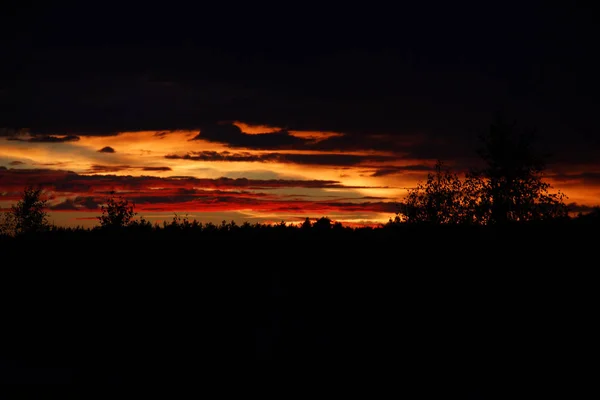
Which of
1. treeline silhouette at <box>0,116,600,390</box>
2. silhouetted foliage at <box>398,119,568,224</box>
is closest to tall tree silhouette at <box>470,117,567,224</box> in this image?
silhouetted foliage at <box>398,119,568,224</box>

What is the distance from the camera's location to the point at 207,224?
1792 centimetres

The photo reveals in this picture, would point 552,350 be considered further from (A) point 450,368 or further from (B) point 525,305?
(A) point 450,368

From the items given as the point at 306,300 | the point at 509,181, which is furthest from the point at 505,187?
the point at 306,300

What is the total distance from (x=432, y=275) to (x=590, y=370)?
10.1 ft

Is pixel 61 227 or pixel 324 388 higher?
pixel 61 227

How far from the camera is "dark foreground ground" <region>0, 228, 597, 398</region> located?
1085 cm

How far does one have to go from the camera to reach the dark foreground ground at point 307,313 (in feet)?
35.6

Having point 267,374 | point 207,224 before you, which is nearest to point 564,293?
point 267,374

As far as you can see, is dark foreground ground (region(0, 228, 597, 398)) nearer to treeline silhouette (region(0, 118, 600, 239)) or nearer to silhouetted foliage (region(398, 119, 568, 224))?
treeline silhouette (region(0, 118, 600, 239))

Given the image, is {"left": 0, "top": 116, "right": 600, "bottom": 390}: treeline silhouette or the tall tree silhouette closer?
{"left": 0, "top": 116, "right": 600, "bottom": 390}: treeline silhouette

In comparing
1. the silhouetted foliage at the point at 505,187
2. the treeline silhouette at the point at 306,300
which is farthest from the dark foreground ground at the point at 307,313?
the silhouetted foliage at the point at 505,187

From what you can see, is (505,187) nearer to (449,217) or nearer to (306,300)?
(449,217)

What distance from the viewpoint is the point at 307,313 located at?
13.0 metres

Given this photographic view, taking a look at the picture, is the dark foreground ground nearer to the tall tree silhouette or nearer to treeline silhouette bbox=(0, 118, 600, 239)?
treeline silhouette bbox=(0, 118, 600, 239)
